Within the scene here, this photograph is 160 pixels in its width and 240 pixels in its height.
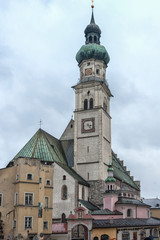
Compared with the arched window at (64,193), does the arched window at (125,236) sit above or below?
below

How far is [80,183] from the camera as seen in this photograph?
49.0 m

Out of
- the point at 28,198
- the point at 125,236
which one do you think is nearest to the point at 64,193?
the point at 28,198

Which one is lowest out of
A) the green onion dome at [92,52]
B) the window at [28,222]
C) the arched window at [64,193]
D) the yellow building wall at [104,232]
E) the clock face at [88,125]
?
the yellow building wall at [104,232]

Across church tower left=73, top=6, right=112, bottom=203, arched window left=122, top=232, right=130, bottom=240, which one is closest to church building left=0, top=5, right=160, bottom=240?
church tower left=73, top=6, right=112, bottom=203

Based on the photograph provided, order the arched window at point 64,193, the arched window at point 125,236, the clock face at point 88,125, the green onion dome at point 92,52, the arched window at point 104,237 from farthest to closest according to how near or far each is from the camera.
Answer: the green onion dome at point 92,52
the clock face at point 88,125
the arched window at point 64,193
the arched window at point 125,236
the arched window at point 104,237

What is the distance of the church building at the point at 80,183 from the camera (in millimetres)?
41469

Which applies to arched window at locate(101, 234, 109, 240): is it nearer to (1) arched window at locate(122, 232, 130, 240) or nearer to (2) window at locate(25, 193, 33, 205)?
(1) arched window at locate(122, 232, 130, 240)

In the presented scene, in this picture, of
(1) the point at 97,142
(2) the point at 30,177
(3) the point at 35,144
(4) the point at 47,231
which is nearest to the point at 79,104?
(1) the point at 97,142

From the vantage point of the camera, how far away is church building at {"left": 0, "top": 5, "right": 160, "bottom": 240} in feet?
136

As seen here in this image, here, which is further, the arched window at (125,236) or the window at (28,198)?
the window at (28,198)

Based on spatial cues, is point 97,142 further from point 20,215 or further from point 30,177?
point 20,215

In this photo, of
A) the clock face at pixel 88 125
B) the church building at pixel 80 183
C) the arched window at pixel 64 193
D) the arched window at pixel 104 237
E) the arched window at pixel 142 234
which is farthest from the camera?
the clock face at pixel 88 125

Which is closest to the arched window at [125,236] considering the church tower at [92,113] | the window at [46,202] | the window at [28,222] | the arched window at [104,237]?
the arched window at [104,237]

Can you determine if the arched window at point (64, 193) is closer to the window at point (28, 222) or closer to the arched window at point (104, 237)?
the window at point (28, 222)
